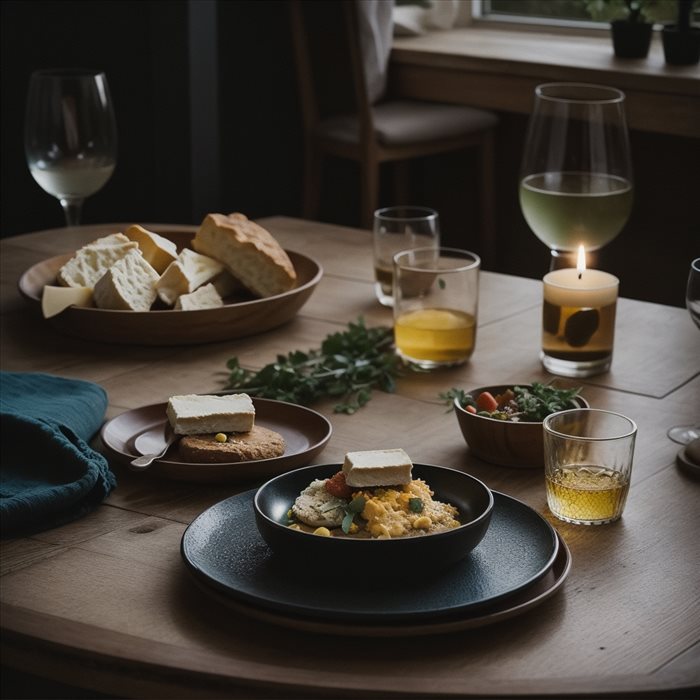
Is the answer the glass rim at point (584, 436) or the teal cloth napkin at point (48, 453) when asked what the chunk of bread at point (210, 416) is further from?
the glass rim at point (584, 436)

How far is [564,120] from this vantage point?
5.02 feet

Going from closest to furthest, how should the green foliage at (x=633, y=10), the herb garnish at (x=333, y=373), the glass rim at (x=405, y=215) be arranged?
the herb garnish at (x=333, y=373)
the glass rim at (x=405, y=215)
the green foliage at (x=633, y=10)

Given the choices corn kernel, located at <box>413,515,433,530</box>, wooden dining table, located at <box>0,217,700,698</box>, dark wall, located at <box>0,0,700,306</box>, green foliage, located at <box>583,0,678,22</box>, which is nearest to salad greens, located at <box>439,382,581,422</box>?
wooden dining table, located at <box>0,217,700,698</box>

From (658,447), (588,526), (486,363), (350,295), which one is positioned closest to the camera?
(588,526)

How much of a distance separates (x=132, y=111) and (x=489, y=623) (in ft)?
10.5

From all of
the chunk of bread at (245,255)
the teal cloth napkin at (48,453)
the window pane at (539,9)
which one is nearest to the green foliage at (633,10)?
the window pane at (539,9)

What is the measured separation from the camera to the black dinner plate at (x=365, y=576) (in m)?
0.85

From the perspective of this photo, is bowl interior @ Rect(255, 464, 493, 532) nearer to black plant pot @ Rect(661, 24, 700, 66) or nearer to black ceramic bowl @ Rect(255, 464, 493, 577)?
black ceramic bowl @ Rect(255, 464, 493, 577)

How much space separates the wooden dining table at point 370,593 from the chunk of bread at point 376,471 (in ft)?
0.28

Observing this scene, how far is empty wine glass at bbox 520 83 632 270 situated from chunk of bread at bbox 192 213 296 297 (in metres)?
0.35

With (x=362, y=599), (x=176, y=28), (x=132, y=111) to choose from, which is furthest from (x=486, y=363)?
(x=132, y=111)

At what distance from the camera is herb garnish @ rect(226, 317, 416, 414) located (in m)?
1.35

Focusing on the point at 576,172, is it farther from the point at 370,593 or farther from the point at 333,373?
the point at 370,593

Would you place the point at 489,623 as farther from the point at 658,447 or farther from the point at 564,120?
the point at 564,120
